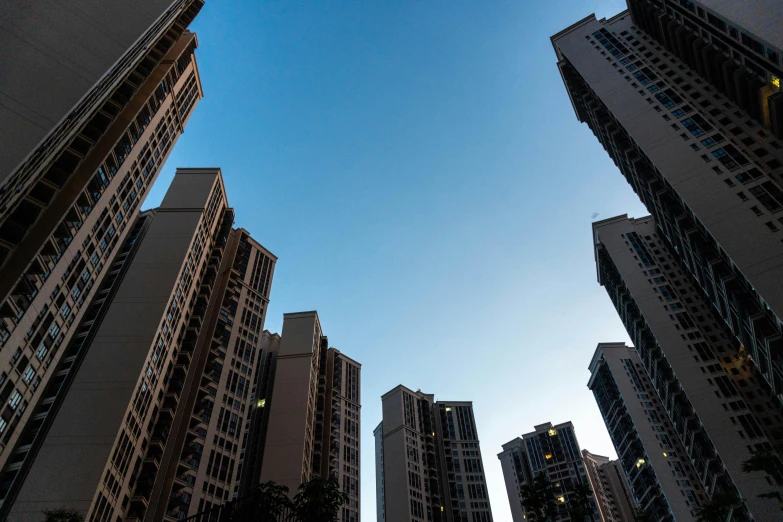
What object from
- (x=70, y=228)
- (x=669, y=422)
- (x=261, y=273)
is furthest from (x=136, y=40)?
(x=669, y=422)

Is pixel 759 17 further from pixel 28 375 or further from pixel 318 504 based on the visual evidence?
pixel 28 375

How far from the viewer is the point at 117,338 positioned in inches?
2339

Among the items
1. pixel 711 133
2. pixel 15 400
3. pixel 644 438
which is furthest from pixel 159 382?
pixel 644 438

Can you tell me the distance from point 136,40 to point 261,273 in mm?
59961

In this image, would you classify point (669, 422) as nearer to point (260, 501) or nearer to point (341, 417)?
point (341, 417)

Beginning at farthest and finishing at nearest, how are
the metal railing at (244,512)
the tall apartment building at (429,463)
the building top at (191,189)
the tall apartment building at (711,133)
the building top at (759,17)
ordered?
1. the tall apartment building at (429,463)
2. the building top at (191,189)
3. the tall apartment building at (711,133)
4. the building top at (759,17)
5. the metal railing at (244,512)

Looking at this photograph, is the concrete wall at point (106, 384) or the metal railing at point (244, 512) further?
the concrete wall at point (106, 384)

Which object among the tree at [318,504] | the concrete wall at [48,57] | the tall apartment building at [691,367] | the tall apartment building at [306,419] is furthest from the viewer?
the tall apartment building at [306,419]

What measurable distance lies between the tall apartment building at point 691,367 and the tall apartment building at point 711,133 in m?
15.6

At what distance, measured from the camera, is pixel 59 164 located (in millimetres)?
46281

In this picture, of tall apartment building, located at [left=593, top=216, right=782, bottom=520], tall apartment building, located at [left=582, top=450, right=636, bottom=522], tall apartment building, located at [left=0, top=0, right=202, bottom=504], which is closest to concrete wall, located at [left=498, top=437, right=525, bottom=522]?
tall apartment building, located at [left=582, top=450, right=636, bottom=522]

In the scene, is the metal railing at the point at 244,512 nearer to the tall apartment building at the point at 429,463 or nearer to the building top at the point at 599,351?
the tall apartment building at the point at 429,463

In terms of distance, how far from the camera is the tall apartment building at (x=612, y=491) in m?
163

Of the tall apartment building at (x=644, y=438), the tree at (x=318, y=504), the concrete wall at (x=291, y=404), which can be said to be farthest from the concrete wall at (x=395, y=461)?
the tree at (x=318, y=504)
